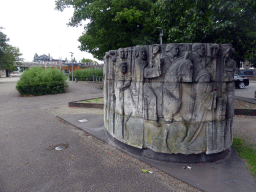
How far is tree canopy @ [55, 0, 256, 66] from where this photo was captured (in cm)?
772

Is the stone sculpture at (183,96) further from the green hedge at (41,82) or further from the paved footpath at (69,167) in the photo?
the green hedge at (41,82)

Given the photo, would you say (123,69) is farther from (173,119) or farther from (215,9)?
(215,9)

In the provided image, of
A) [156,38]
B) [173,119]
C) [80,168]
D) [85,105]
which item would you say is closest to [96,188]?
[80,168]

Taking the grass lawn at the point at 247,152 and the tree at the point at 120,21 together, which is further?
the tree at the point at 120,21

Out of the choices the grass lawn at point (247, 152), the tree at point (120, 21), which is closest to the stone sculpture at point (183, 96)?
the grass lawn at point (247, 152)

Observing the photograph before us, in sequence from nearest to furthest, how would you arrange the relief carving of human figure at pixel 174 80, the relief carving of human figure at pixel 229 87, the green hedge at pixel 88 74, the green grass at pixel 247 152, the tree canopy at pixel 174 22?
1. the relief carving of human figure at pixel 174 80
2. the green grass at pixel 247 152
3. the relief carving of human figure at pixel 229 87
4. the tree canopy at pixel 174 22
5. the green hedge at pixel 88 74

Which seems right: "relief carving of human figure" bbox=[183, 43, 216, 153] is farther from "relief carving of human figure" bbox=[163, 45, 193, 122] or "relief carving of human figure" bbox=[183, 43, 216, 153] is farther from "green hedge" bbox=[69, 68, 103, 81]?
"green hedge" bbox=[69, 68, 103, 81]

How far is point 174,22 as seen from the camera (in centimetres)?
1072

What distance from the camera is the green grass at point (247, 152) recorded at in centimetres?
446

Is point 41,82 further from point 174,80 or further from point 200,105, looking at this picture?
point 200,105

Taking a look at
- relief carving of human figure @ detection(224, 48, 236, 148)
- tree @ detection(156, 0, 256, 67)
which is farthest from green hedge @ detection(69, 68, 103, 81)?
relief carving of human figure @ detection(224, 48, 236, 148)

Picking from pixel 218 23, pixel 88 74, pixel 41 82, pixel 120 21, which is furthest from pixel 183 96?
pixel 88 74

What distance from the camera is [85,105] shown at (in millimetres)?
11961

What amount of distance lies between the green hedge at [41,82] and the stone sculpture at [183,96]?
49.2ft
